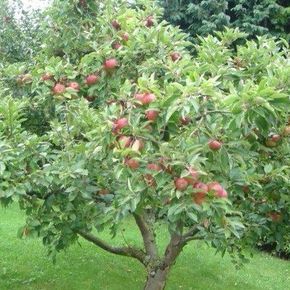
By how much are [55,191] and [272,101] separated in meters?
1.39

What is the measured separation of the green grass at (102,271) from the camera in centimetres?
514

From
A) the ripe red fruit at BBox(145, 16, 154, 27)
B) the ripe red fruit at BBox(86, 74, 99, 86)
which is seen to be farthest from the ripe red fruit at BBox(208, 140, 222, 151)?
the ripe red fruit at BBox(145, 16, 154, 27)

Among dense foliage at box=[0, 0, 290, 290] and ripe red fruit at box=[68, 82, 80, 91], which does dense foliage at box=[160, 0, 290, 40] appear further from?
ripe red fruit at box=[68, 82, 80, 91]

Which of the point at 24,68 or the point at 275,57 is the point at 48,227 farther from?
the point at 275,57

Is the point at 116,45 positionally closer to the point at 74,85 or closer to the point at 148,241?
the point at 74,85

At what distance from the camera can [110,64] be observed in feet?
10.3

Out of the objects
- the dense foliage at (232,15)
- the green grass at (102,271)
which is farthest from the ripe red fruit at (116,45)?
the dense foliage at (232,15)

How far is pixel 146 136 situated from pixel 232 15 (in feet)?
26.8

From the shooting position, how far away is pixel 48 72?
10.8 ft

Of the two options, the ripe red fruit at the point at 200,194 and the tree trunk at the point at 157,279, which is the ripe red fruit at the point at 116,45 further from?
the tree trunk at the point at 157,279

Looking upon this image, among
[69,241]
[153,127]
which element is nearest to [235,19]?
[69,241]

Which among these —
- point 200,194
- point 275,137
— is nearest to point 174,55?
point 275,137

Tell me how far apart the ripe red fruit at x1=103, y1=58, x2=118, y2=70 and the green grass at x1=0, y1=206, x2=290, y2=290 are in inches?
99.7

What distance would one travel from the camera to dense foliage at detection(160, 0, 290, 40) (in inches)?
359
